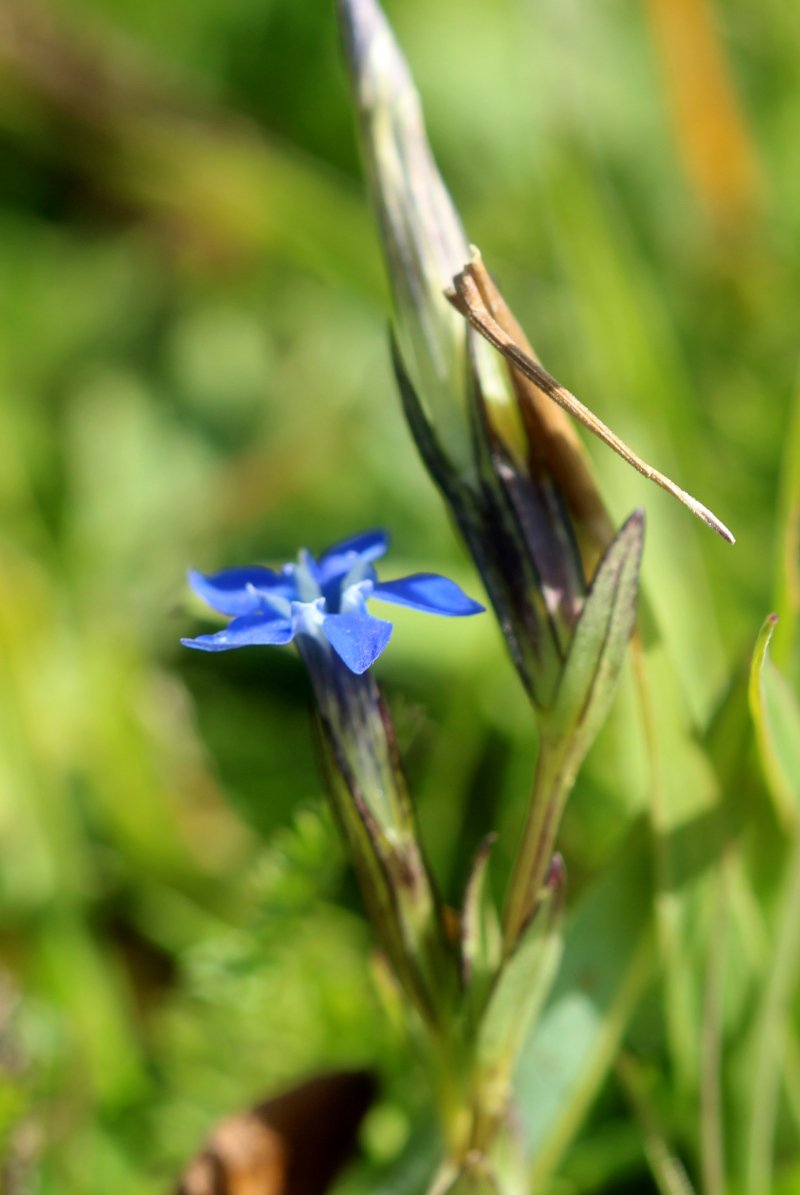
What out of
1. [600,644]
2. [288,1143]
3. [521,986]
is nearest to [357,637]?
[600,644]

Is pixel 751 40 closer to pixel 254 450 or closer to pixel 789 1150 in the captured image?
pixel 254 450

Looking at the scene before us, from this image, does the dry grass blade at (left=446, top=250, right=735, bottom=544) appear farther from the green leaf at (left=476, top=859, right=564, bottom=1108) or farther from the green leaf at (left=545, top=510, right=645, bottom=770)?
the green leaf at (left=476, top=859, right=564, bottom=1108)

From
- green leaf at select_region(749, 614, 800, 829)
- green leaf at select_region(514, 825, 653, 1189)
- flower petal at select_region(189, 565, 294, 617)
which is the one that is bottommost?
green leaf at select_region(514, 825, 653, 1189)

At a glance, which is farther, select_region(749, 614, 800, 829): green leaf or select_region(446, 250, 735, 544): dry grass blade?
select_region(749, 614, 800, 829): green leaf

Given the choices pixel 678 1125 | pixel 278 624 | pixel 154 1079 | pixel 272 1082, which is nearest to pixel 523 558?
pixel 278 624

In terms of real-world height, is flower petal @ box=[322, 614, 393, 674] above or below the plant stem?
above

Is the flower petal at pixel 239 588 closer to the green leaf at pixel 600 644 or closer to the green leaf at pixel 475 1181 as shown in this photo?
the green leaf at pixel 600 644

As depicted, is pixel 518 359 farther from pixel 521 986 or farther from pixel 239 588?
pixel 521 986

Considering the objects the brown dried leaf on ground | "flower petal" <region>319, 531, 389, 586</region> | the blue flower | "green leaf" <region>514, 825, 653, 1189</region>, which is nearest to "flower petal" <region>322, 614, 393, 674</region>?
the blue flower
